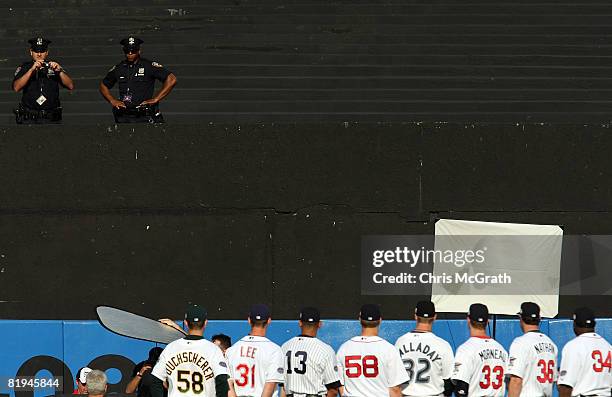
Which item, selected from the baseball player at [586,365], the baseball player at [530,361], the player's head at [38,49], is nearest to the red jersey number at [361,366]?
the baseball player at [530,361]

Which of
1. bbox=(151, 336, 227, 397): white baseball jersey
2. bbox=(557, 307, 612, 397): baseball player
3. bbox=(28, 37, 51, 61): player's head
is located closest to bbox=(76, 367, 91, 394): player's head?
bbox=(151, 336, 227, 397): white baseball jersey

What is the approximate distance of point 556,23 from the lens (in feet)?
60.6

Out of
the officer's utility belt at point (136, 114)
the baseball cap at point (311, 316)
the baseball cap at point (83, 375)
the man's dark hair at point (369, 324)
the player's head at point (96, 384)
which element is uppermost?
the officer's utility belt at point (136, 114)

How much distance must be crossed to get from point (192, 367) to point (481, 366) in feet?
9.57

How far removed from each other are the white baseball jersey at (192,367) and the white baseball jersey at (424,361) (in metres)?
2.16

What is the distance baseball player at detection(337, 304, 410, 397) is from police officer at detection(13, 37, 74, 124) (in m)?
5.25

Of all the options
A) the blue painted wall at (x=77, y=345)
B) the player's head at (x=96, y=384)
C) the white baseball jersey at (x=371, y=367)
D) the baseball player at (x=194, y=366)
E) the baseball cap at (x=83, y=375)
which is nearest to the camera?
the player's head at (x=96, y=384)

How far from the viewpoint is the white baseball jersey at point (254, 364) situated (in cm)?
1161

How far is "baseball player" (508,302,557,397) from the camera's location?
39.0 ft

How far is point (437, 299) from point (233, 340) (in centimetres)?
235

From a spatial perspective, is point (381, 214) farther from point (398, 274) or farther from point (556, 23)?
point (556, 23)

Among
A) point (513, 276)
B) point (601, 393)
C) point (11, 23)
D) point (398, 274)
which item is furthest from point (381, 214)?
point (11, 23)

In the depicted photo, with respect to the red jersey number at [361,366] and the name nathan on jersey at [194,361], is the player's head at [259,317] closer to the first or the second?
the red jersey number at [361,366]

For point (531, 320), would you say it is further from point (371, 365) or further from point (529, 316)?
point (371, 365)
